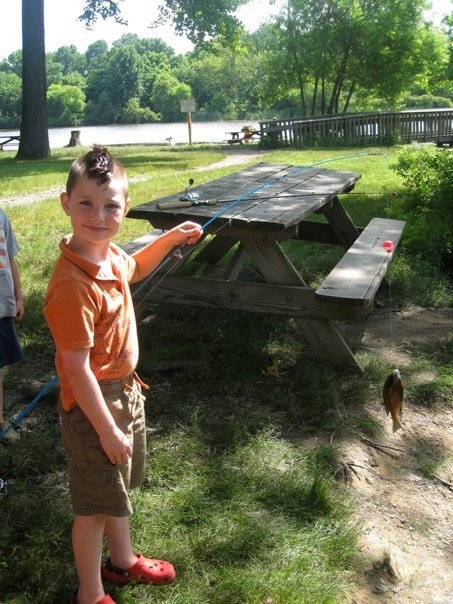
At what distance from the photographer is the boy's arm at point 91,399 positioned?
6.23 ft

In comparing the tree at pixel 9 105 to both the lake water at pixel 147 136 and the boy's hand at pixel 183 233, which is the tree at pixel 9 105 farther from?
the boy's hand at pixel 183 233

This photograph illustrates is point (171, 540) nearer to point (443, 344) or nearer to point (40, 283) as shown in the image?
point (443, 344)

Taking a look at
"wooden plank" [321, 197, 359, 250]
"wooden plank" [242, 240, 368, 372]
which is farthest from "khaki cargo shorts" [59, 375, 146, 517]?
"wooden plank" [321, 197, 359, 250]

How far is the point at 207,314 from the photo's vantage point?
4957 mm

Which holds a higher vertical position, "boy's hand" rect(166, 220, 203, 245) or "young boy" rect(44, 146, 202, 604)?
"boy's hand" rect(166, 220, 203, 245)

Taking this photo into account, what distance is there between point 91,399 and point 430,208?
Result: 5531 millimetres

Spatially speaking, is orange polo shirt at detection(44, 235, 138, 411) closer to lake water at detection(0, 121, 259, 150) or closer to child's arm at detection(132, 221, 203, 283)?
child's arm at detection(132, 221, 203, 283)

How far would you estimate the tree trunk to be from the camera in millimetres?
17797

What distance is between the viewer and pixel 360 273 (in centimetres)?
418

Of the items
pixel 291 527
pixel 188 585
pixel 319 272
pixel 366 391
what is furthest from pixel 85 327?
pixel 319 272

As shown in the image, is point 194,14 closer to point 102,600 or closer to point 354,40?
point 354,40

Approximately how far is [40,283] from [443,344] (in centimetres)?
336

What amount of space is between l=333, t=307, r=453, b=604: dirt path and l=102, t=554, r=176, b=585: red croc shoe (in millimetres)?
685

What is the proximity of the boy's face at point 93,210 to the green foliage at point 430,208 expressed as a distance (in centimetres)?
486
